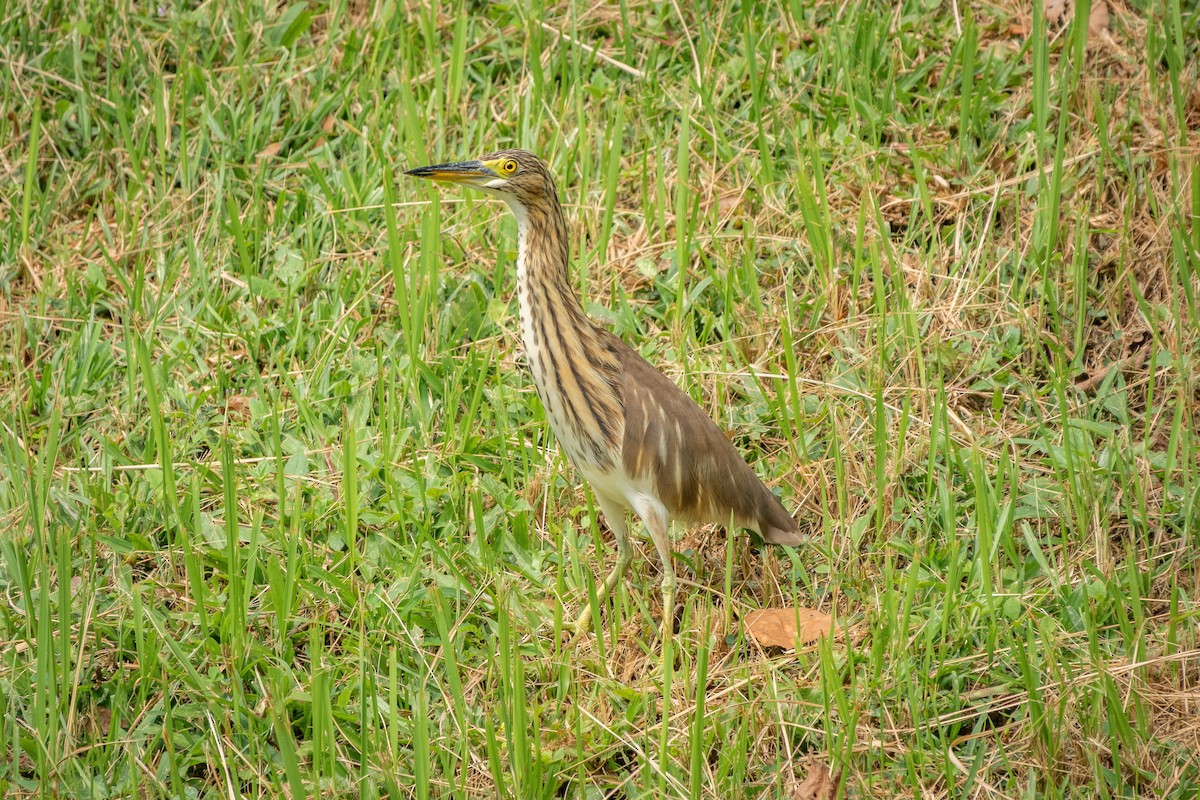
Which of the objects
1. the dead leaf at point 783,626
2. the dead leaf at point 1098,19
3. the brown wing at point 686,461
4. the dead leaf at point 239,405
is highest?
the dead leaf at point 1098,19

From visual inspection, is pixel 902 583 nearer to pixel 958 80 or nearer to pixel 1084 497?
pixel 1084 497

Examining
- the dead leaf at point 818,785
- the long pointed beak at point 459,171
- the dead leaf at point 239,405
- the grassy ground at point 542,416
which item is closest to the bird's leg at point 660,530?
the grassy ground at point 542,416

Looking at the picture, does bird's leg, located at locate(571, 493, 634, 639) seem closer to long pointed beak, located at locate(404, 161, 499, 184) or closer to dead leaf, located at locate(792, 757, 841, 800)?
dead leaf, located at locate(792, 757, 841, 800)

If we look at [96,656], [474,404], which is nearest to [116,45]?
[474,404]

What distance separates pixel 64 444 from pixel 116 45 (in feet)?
8.18

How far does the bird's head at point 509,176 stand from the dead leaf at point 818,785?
76.5 inches

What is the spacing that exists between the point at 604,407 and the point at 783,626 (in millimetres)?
916

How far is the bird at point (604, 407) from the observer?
414cm

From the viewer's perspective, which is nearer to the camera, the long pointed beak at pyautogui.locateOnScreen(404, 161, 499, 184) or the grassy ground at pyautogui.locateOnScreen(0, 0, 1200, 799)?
the grassy ground at pyautogui.locateOnScreen(0, 0, 1200, 799)

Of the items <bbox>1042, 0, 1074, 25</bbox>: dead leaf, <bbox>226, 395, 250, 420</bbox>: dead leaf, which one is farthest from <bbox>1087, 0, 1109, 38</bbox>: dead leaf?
<bbox>226, 395, 250, 420</bbox>: dead leaf

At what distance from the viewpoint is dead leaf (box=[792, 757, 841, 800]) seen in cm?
355

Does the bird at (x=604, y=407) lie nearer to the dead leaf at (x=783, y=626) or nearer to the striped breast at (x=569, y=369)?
the striped breast at (x=569, y=369)

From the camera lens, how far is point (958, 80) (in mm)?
6051

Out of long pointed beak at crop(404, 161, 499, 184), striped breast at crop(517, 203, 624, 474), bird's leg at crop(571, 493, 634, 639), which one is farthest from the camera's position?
bird's leg at crop(571, 493, 634, 639)
